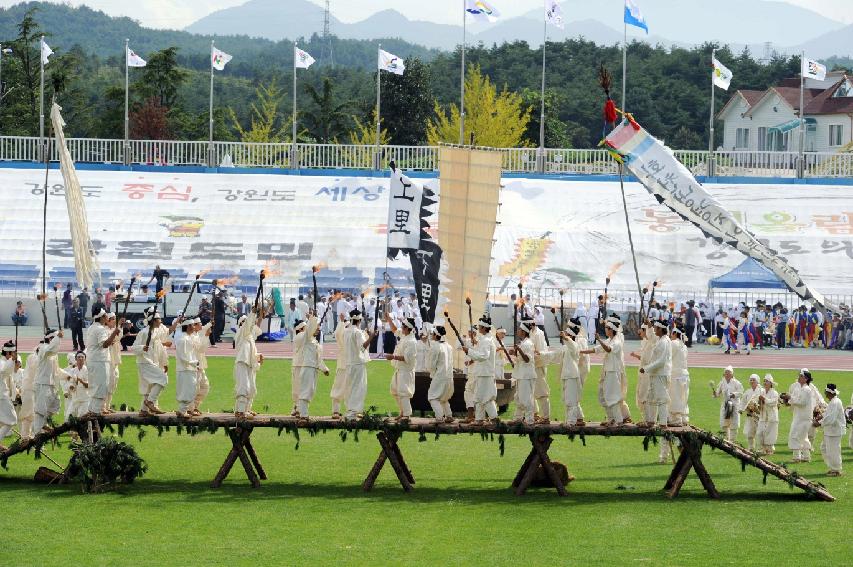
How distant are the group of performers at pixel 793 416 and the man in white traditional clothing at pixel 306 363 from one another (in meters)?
6.22

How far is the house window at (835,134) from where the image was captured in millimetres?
64312

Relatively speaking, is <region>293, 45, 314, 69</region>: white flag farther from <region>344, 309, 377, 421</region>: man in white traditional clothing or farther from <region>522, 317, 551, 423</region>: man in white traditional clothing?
<region>344, 309, 377, 421</region>: man in white traditional clothing

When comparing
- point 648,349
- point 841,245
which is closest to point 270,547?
point 648,349

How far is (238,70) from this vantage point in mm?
125625

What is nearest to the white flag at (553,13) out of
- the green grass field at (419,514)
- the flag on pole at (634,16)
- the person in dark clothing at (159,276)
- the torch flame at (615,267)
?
the flag on pole at (634,16)

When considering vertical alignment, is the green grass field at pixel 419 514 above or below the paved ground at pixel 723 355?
below

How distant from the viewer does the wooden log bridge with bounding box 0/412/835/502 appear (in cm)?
1833

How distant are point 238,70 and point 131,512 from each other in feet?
365

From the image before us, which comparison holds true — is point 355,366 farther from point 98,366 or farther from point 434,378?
point 98,366

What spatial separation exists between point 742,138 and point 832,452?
51.1m

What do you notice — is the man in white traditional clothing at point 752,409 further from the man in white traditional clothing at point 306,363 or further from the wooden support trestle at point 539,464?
the man in white traditional clothing at point 306,363

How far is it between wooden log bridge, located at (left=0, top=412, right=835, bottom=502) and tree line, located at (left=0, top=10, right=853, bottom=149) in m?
39.2

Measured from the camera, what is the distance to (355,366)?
802 inches

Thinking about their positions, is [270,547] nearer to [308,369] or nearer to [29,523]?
[29,523]
